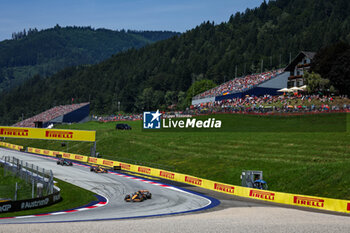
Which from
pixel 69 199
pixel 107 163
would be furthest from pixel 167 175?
pixel 69 199

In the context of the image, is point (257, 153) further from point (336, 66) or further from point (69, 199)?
point (336, 66)

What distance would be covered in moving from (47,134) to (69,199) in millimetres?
34898

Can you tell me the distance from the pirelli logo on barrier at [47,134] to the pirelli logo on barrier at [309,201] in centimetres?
4100

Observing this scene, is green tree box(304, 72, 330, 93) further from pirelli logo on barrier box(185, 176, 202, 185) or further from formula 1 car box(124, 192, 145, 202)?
formula 1 car box(124, 192, 145, 202)

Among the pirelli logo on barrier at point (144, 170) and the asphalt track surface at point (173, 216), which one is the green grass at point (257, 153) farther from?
the asphalt track surface at point (173, 216)

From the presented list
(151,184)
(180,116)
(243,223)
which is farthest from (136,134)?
(243,223)

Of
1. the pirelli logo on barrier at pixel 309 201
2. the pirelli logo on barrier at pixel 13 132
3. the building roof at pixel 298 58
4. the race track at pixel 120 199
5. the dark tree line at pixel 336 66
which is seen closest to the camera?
the race track at pixel 120 199

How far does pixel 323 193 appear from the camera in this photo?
3256 centimetres

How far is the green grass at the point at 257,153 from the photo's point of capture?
35513mm

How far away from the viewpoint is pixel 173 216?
22812 millimetres

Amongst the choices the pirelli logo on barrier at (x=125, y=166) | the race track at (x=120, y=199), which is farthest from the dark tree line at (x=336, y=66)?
the race track at (x=120, y=199)

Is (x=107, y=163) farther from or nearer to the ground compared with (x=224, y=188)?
nearer to the ground

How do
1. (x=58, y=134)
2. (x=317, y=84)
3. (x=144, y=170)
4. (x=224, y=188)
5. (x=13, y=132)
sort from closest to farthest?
(x=224, y=188) < (x=144, y=170) < (x=13, y=132) < (x=58, y=134) < (x=317, y=84)

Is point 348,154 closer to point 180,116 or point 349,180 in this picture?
point 349,180
